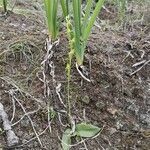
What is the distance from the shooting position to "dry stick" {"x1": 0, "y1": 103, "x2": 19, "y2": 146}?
5.21ft

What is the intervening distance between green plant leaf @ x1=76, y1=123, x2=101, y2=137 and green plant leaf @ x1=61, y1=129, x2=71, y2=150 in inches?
1.7

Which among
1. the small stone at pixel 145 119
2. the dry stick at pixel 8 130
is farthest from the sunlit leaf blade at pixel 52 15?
the small stone at pixel 145 119

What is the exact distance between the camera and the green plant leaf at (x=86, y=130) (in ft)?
5.61

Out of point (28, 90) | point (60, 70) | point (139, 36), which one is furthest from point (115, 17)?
point (28, 90)

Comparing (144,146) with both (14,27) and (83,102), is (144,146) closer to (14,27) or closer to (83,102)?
(83,102)

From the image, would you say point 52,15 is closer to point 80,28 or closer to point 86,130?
point 80,28

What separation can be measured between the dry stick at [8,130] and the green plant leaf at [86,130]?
265 mm

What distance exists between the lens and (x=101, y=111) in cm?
181

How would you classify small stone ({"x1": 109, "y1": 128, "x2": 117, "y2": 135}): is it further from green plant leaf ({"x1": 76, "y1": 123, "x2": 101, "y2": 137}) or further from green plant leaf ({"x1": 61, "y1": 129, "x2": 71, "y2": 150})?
green plant leaf ({"x1": 61, "y1": 129, "x2": 71, "y2": 150})

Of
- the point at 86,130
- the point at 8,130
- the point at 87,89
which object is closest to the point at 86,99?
the point at 87,89

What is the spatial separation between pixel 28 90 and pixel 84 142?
1.10 feet

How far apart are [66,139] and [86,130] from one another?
0.10m

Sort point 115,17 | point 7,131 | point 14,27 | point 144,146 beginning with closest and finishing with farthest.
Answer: point 7,131, point 144,146, point 14,27, point 115,17

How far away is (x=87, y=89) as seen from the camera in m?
1.85
